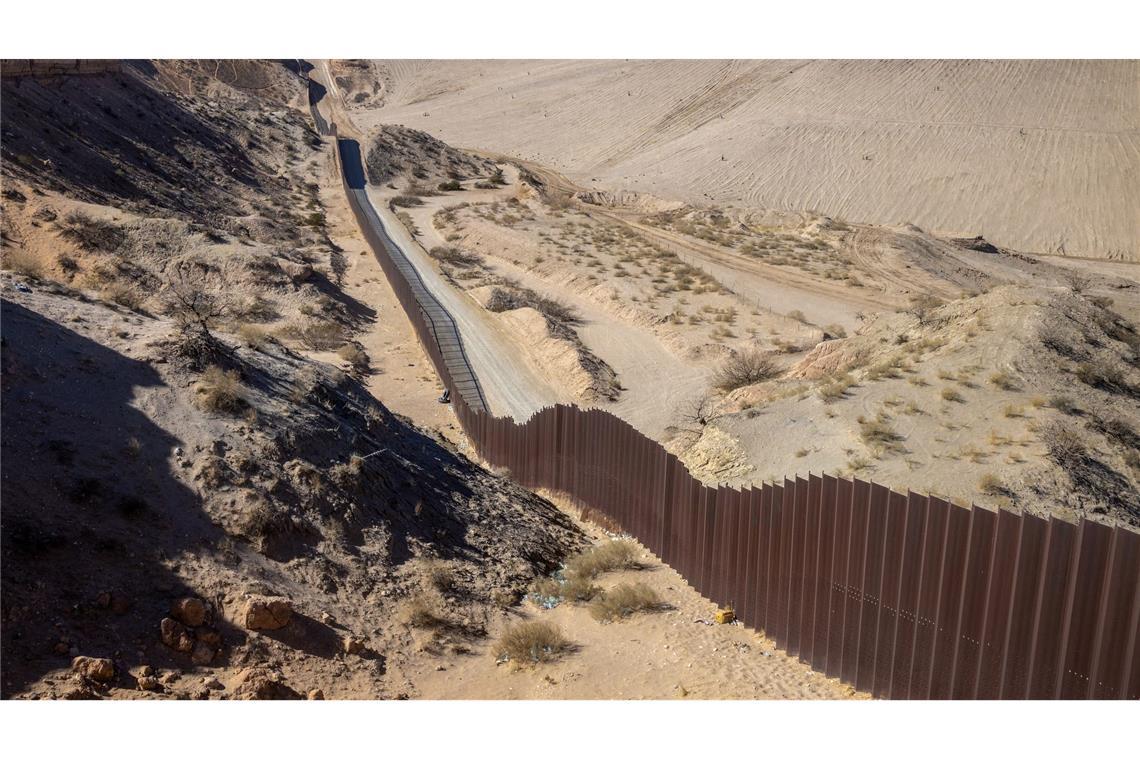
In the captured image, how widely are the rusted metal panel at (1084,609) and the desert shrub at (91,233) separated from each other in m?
28.7

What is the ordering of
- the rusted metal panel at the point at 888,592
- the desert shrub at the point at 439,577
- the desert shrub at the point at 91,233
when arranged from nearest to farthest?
the rusted metal panel at the point at 888,592 < the desert shrub at the point at 439,577 < the desert shrub at the point at 91,233

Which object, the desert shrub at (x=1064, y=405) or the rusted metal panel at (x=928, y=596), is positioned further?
the desert shrub at (x=1064, y=405)

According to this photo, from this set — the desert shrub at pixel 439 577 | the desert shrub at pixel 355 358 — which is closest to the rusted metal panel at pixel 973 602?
the desert shrub at pixel 439 577

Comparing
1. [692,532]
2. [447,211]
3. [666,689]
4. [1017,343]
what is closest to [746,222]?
[447,211]

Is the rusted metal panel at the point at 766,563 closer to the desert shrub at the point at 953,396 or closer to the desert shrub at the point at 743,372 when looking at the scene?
the desert shrub at the point at 953,396

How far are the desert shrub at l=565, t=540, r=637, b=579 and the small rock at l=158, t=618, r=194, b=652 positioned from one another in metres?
5.35

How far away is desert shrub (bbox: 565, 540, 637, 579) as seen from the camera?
1291 cm

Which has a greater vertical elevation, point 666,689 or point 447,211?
point 447,211

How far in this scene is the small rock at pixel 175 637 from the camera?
28.0 feet

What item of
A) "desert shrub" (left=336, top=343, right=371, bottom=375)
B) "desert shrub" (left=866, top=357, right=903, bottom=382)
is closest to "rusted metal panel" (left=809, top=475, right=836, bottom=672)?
"desert shrub" (left=866, top=357, right=903, bottom=382)

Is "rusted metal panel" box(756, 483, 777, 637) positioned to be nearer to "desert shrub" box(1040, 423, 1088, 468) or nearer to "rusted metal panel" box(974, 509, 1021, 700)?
"rusted metal panel" box(974, 509, 1021, 700)

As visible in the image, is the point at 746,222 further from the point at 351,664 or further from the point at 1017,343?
the point at 351,664

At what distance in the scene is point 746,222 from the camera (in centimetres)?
5544

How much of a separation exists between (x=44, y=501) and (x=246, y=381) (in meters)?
3.73
